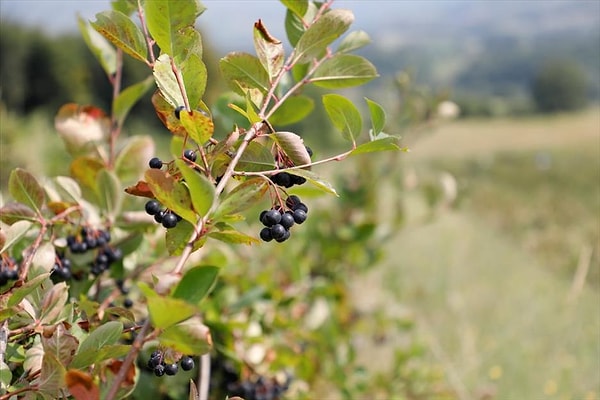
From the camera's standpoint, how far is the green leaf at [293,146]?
508 mm

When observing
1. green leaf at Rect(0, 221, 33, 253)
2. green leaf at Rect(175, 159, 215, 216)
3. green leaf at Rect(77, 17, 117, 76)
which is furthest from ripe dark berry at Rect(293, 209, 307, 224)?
green leaf at Rect(77, 17, 117, 76)

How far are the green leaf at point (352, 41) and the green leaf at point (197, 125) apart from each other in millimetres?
243

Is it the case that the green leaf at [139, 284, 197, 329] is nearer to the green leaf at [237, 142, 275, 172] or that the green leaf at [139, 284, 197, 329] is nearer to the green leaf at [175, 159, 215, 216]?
the green leaf at [175, 159, 215, 216]

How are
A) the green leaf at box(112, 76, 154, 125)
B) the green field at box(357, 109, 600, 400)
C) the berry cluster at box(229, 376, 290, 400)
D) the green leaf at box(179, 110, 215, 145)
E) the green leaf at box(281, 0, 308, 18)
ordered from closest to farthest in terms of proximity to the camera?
the green leaf at box(179, 110, 215, 145) → the green leaf at box(281, 0, 308, 18) → the green leaf at box(112, 76, 154, 125) → the berry cluster at box(229, 376, 290, 400) → the green field at box(357, 109, 600, 400)

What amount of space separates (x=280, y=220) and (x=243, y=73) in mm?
153

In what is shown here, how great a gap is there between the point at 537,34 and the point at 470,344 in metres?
57.5

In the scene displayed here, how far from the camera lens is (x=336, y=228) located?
195 cm

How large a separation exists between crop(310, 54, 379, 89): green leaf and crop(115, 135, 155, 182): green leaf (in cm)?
43

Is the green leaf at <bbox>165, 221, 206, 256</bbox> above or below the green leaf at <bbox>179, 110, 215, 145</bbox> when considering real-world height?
below

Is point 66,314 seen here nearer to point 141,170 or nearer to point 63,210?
point 63,210

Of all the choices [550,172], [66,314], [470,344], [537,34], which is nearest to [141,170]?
[66,314]

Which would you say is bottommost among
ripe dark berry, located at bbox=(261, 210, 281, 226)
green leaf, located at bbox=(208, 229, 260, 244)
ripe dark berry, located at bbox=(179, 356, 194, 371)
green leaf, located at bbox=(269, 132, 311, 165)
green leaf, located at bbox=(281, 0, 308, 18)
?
ripe dark berry, located at bbox=(179, 356, 194, 371)

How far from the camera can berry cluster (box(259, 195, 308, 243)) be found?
20.0 inches

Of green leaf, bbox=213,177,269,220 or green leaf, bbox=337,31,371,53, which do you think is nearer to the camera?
green leaf, bbox=213,177,269,220
